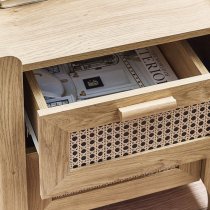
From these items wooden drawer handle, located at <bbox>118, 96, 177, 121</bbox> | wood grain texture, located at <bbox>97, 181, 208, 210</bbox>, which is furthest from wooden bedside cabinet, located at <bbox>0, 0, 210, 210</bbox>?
wood grain texture, located at <bbox>97, 181, 208, 210</bbox>

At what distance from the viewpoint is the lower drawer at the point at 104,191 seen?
125 cm

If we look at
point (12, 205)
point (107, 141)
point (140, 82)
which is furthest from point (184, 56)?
point (12, 205)

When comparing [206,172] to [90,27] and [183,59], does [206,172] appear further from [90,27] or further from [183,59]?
[90,27]

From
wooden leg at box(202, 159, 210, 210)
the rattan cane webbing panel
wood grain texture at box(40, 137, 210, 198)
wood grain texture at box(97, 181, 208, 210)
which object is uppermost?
the rattan cane webbing panel

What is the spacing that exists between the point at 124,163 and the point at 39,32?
0.24 meters

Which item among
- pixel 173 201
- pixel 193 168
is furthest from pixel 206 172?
pixel 173 201

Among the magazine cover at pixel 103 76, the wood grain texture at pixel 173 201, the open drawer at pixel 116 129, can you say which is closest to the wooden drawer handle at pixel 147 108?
the open drawer at pixel 116 129

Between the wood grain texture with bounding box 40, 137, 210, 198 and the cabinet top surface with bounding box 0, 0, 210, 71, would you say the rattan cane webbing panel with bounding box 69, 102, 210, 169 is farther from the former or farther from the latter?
the cabinet top surface with bounding box 0, 0, 210, 71

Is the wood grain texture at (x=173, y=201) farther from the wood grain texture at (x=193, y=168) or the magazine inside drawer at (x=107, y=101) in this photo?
the magazine inside drawer at (x=107, y=101)

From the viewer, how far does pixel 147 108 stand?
1107 millimetres

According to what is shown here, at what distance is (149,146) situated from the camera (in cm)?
119

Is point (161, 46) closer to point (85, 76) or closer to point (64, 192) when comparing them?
point (85, 76)

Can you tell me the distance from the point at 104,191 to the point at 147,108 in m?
0.22

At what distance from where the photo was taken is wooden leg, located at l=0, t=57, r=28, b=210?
42.4 inches
